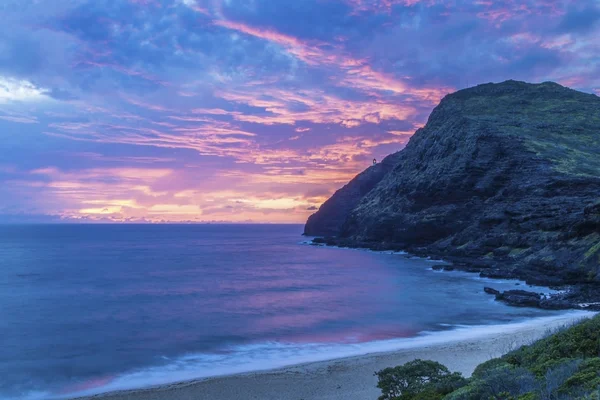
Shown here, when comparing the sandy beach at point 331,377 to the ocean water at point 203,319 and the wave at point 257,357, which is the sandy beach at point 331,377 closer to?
the wave at point 257,357

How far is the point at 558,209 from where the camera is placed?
6788 cm

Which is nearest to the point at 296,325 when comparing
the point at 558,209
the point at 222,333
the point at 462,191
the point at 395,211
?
the point at 222,333

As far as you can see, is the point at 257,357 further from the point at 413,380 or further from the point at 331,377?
the point at 413,380

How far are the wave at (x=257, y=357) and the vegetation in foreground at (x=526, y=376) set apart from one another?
295 inches

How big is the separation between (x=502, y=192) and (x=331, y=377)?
7158cm

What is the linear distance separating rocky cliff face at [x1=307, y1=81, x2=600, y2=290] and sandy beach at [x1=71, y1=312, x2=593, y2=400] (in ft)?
94.6

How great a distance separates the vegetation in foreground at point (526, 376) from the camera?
29.6 ft

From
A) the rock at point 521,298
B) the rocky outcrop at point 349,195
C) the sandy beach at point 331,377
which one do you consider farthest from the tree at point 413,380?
the rocky outcrop at point 349,195

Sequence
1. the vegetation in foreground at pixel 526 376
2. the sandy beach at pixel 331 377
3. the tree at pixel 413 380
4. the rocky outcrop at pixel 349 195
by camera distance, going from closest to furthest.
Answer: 1. the vegetation in foreground at pixel 526 376
2. the tree at pixel 413 380
3. the sandy beach at pixel 331 377
4. the rocky outcrop at pixel 349 195

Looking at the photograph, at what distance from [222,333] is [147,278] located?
1361 inches

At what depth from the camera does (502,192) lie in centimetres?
8175

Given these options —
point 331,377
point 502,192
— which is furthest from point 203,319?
point 502,192

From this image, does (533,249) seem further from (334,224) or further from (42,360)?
(334,224)

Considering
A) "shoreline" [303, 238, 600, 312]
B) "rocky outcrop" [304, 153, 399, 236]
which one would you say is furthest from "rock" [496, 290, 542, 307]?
"rocky outcrop" [304, 153, 399, 236]
